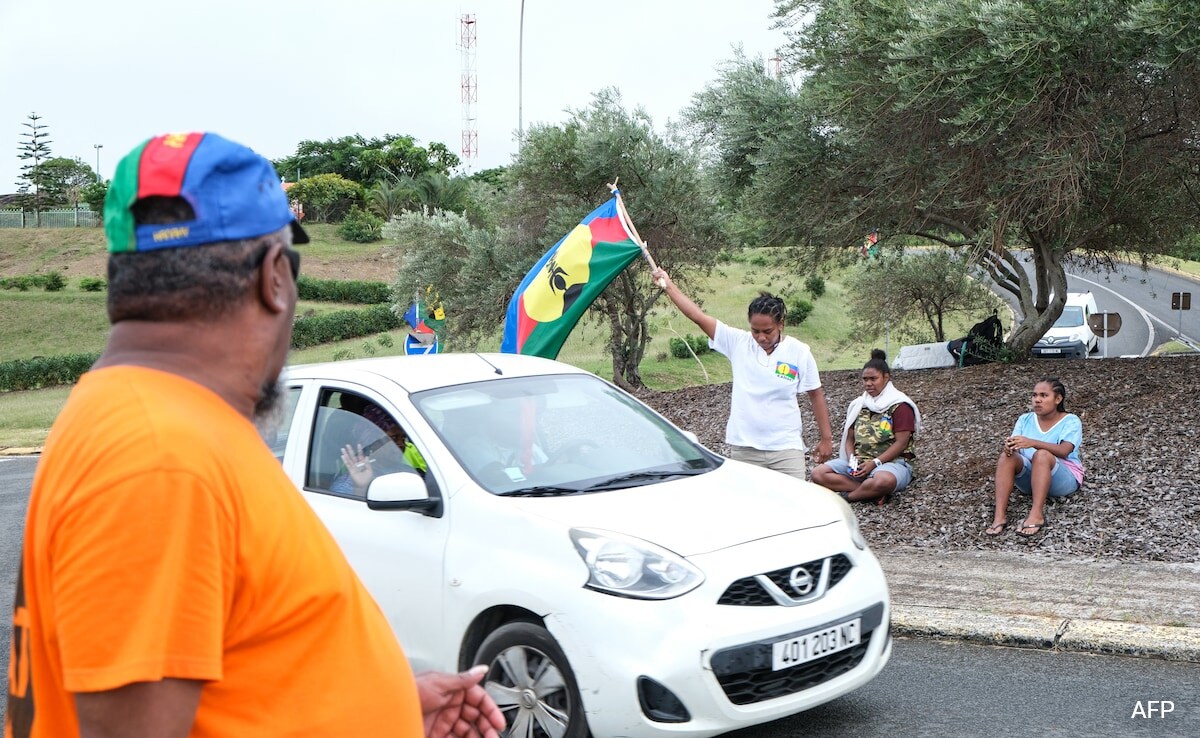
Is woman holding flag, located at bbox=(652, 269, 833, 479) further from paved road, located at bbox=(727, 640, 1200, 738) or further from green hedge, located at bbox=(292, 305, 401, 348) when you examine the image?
green hedge, located at bbox=(292, 305, 401, 348)

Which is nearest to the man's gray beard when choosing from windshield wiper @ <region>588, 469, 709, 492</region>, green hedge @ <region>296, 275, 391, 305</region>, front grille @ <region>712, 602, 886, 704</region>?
front grille @ <region>712, 602, 886, 704</region>

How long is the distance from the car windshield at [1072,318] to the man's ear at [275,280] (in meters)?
31.8

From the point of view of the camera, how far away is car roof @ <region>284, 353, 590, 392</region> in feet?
19.0

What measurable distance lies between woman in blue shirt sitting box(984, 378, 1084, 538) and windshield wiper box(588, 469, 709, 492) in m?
4.13

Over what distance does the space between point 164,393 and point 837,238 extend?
46.1 feet

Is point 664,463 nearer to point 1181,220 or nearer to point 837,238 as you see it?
point 837,238

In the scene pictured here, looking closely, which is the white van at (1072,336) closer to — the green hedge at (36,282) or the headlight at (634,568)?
the headlight at (634,568)

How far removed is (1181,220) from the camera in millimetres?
15609

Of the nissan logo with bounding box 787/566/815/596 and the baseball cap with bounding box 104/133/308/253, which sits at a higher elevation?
the baseball cap with bounding box 104/133/308/253

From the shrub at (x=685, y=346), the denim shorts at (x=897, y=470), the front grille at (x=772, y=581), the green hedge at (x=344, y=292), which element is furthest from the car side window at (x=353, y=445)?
the green hedge at (x=344, y=292)

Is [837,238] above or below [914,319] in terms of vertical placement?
above

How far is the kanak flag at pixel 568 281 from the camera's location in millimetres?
9180

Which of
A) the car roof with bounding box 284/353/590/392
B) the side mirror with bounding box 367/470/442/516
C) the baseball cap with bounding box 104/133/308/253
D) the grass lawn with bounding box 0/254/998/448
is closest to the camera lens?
the baseball cap with bounding box 104/133/308/253

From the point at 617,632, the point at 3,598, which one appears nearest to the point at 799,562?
the point at 617,632
